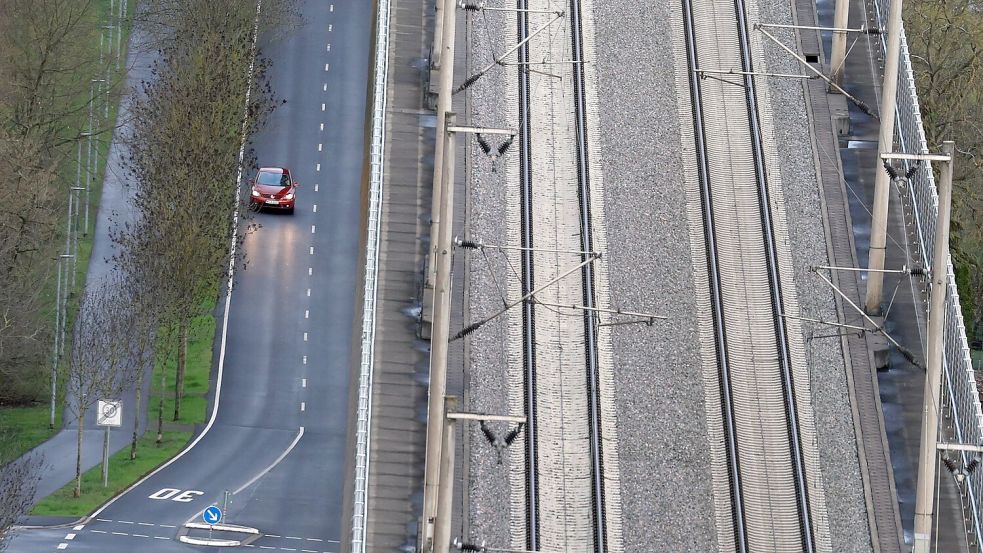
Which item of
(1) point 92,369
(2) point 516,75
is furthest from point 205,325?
(2) point 516,75

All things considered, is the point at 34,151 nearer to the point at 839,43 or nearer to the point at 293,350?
the point at 293,350

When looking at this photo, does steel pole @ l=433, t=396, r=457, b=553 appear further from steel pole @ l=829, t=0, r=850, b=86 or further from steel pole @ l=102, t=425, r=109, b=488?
steel pole @ l=102, t=425, r=109, b=488

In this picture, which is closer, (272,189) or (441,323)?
(441,323)

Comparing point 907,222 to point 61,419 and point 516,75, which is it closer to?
point 516,75

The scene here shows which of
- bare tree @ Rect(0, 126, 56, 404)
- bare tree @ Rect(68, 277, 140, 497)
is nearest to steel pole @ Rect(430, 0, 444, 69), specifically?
bare tree @ Rect(68, 277, 140, 497)

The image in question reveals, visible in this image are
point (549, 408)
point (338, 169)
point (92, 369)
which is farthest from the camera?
point (338, 169)

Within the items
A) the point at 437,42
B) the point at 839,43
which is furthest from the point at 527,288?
the point at 839,43
